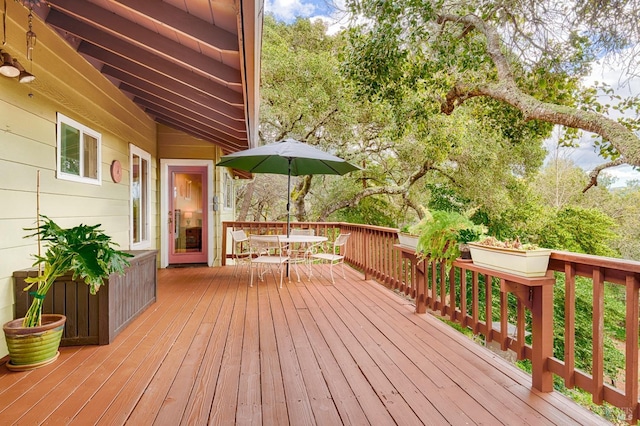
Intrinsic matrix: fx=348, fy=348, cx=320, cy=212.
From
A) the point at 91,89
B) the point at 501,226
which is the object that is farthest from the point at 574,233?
the point at 91,89

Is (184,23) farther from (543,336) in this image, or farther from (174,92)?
(543,336)

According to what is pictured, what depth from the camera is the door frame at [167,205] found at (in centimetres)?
633

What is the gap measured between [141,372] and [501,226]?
37.1 feet

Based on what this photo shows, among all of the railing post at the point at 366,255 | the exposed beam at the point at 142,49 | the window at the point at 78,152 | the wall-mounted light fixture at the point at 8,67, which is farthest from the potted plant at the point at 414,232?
the window at the point at 78,152

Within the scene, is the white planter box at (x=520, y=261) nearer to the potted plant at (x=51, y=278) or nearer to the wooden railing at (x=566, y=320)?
the wooden railing at (x=566, y=320)

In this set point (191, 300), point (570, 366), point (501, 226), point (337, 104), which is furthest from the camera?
point (501, 226)

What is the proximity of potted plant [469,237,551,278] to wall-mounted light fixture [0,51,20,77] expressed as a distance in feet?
11.0

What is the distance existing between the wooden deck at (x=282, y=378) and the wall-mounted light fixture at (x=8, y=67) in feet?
6.54

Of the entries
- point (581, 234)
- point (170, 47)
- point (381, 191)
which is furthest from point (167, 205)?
point (581, 234)

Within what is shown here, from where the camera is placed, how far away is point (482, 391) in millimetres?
2080

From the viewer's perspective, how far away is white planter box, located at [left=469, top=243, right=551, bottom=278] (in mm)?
2000

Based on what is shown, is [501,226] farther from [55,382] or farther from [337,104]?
[55,382]

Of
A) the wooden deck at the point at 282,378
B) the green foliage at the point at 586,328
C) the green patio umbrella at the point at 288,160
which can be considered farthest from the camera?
the green foliage at the point at 586,328

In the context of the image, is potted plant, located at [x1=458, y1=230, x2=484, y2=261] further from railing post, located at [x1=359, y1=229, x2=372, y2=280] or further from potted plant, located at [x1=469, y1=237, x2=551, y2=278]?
railing post, located at [x1=359, y1=229, x2=372, y2=280]
